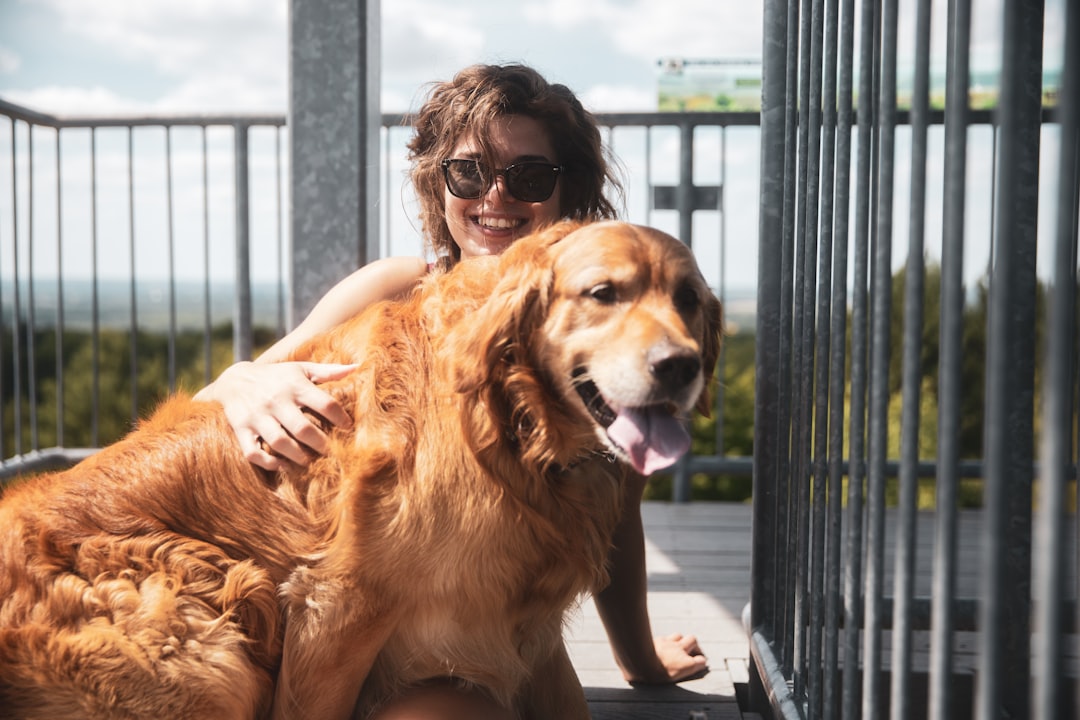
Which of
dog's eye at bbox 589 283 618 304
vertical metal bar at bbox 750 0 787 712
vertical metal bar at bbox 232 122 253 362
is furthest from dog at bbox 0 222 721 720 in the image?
vertical metal bar at bbox 232 122 253 362

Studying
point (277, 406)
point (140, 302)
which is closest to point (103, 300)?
point (140, 302)

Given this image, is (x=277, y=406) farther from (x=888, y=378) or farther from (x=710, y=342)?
(x=888, y=378)

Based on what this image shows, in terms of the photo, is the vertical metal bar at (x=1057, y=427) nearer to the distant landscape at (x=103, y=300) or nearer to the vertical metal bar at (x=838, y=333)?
the vertical metal bar at (x=838, y=333)

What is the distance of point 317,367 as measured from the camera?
6.04ft

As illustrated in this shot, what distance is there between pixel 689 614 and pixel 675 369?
166cm

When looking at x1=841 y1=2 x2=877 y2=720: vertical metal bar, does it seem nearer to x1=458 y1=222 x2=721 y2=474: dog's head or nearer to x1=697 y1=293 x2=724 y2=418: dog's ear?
x1=458 y1=222 x2=721 y2=474: dog's head

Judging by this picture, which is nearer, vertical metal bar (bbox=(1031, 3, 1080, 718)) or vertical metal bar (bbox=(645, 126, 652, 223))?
vertical metal bar (bbox=(1031, 3, 1080, 718))

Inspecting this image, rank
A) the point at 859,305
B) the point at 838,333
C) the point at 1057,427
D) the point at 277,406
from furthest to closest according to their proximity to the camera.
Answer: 1. the point at 277,406
2. the point at 838,333
3. the point at 859,305
4. the point at 1057,427

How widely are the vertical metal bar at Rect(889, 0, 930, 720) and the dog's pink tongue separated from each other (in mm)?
559

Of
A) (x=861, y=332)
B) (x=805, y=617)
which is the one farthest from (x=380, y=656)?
(x=861, y=332)

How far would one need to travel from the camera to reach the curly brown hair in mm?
2334

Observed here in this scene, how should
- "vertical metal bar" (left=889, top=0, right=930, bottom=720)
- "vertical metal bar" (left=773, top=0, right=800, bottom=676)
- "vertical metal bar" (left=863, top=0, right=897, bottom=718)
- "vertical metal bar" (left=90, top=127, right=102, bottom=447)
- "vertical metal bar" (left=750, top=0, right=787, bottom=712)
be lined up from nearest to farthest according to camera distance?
"vertical metal bar" (left=889, top=0, right=930, bottom=720)
"vertical metal bar" (left=863, top=0, right=897, bottom=718)
"vertical metal bar" (left=773, top=0, right=800, bottom=676)
"vertical metal bar" (left=750, top=0, right=787, bottom=712)
"vertical metal bar" (left=90, top=127, right=102, bottom=447)

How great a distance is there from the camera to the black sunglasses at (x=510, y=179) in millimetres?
2283

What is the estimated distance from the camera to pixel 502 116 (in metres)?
2.31
